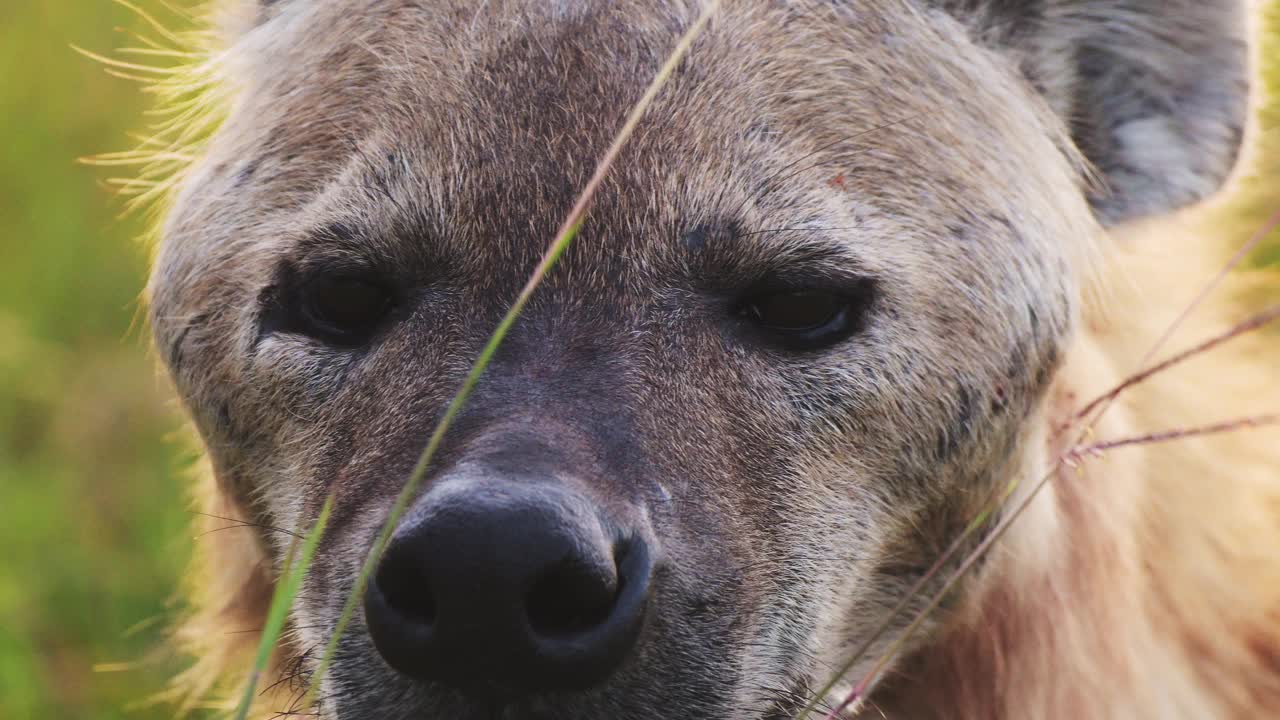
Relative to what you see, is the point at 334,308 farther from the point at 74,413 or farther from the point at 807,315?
the point at 74,413

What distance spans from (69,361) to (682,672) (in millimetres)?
3523

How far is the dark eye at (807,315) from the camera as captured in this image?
2115mm

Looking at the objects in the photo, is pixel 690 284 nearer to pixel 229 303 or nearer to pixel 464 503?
pixel 464 503

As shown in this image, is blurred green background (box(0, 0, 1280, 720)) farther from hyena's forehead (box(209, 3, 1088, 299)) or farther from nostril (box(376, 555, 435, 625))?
nostril (box(376, 555, 435, 625))

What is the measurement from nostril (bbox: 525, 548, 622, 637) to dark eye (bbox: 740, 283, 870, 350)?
53cm

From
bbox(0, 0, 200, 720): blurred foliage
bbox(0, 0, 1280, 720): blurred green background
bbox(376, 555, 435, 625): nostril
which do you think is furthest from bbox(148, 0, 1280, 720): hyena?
bbox(0, 0, 200, 720): blurred foliage

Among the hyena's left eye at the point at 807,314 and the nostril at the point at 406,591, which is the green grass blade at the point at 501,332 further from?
the hyena's left eye at the point at 807,314

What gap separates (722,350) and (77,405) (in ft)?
10.2

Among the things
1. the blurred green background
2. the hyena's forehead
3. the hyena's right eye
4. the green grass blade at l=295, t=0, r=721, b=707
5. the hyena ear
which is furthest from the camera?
the blurred green background

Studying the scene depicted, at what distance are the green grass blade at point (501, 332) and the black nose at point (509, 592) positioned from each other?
0.23 feet

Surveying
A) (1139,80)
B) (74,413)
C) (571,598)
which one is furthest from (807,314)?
(74,413)

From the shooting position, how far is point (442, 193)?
2086 millimetres

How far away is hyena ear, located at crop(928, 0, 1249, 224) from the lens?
2436 millimetres

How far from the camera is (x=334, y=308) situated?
221cm
